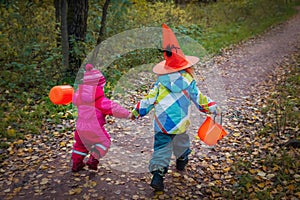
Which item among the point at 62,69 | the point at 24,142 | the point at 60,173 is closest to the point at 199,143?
the point at 60,173

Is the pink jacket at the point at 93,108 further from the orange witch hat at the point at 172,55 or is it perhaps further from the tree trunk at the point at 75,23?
the tree trunk at the point at 75,23

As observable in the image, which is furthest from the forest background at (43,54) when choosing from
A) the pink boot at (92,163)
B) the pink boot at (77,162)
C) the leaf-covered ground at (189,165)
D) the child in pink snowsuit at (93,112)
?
the child in pink snowsuit at (93,112)

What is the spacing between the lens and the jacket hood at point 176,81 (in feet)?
11.9

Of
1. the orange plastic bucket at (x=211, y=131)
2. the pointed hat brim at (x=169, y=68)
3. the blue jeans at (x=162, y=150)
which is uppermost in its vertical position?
the pointed hat brim at (x=169, y=68)

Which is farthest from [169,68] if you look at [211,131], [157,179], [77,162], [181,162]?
[77,162]

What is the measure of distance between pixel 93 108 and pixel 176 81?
1142 millimetres

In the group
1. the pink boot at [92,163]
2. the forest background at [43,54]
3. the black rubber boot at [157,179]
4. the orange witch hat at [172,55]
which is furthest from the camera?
the forest background at [43,54]

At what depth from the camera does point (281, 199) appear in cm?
377

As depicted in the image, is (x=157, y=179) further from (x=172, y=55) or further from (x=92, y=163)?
(x=172, y=55)

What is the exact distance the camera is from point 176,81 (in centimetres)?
364

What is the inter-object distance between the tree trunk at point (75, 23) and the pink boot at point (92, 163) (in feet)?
13.4

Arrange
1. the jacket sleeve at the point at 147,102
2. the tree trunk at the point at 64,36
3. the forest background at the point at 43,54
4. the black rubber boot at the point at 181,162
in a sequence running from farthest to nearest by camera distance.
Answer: the tree trunk at the point at 64,36 < the forest background at the point at 43,54 < the black rubber boot at the point at 181,162 < the jacket sleeve at the point at 147,102

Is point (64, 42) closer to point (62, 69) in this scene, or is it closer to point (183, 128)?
point (62, 69)

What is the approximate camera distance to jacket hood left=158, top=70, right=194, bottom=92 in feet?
11.9
